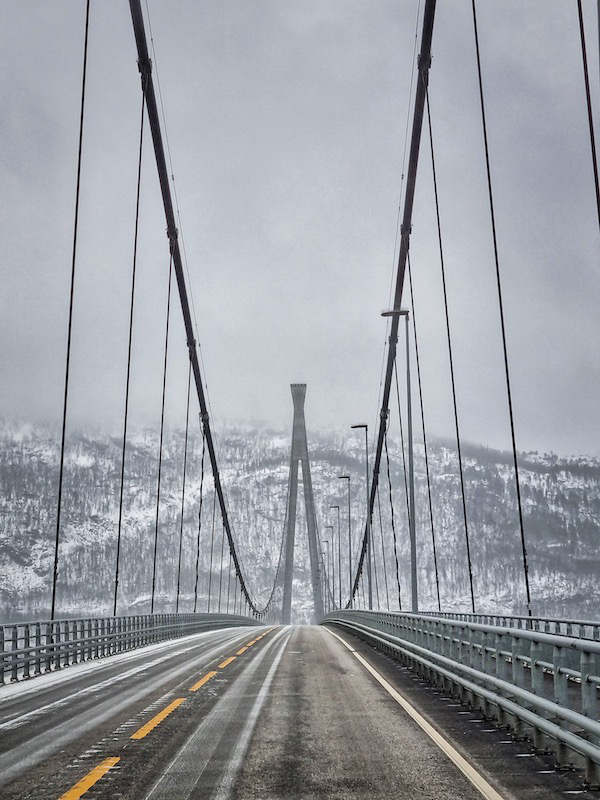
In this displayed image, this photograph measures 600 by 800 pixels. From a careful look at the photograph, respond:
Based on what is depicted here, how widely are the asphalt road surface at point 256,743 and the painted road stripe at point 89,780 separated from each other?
0.02m

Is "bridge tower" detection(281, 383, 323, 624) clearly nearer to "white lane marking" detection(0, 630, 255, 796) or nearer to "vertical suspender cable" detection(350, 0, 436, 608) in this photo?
"vertical suspender cable" detection(350, 0, 436, 608)

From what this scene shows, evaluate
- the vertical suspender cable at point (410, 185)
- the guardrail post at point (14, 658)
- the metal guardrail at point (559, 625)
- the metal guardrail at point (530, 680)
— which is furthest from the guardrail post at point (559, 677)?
the vertical suspender cable at point (410, 185)

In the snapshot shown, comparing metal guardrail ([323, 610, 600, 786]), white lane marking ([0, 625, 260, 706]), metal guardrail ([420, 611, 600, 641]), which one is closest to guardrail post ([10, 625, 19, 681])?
white lane marking ([0, 625, 260, 706])

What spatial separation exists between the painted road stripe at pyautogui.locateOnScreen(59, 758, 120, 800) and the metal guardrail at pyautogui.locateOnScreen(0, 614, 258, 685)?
7.85 metres

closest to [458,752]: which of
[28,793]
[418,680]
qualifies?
[28,793]

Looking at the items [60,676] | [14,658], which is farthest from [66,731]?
[60,676]

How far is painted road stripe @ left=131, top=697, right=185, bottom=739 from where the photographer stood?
889cm

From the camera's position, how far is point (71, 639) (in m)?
19.0

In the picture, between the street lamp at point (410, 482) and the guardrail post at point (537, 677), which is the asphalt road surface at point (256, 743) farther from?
the street lamp at point (410, 482)

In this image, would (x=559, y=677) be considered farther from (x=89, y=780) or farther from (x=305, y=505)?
(x=305, y=505)

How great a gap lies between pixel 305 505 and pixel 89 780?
90751mm

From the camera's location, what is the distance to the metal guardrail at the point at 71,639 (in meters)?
15.4

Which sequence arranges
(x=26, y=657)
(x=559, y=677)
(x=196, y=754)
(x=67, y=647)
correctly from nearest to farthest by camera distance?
(x=559, y=677) < (x=196, y=754) < (x=26, y=657) < (x=67, y=647)

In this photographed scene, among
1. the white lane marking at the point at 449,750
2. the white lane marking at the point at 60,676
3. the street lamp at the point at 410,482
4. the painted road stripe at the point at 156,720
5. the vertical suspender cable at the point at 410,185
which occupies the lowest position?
the white lane marking at the point at 449,750
